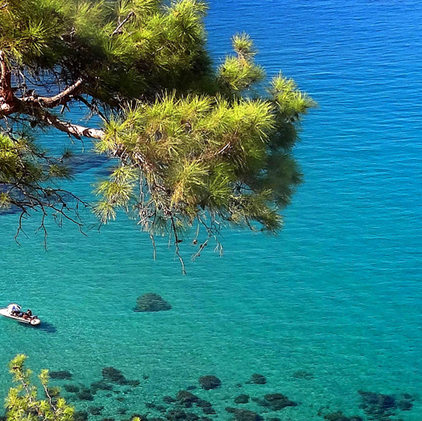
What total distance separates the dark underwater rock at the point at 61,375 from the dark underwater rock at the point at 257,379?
9.31ft

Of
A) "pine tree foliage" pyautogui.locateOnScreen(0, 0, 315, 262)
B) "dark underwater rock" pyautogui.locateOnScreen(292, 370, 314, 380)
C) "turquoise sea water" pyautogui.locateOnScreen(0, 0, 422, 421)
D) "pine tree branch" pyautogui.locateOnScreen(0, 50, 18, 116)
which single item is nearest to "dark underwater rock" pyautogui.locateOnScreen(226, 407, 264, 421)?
"turquoise sea water" pyautogui.locateOnScreen(0, 0, 422, 421)

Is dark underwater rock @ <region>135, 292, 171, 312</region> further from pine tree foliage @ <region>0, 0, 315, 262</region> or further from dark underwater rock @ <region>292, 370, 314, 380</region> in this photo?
pine tree foliage @ <region>0, 0, 315, 262</region>

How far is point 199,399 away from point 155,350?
1548 mm

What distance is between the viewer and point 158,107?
14.9ft

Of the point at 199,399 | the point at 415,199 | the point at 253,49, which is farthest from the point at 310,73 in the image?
the point at 253,49

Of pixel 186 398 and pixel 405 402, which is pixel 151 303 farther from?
pixel 405 402

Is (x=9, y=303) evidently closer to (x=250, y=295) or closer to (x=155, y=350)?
(x=155, y=350)

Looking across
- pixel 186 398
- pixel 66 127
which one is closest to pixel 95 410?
pixel 186 398

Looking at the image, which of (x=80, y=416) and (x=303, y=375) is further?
(x=303, y=375)

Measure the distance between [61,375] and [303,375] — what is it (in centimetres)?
381

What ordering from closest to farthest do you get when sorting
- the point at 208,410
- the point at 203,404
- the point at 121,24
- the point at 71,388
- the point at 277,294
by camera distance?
the point at 121,24 → the point at 208,410 → the point at 203,404 → the point at 71,388 → the point at 277,294

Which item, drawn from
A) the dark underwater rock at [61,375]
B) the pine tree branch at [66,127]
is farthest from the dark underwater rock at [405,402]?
the pine tree branch at [66,127]

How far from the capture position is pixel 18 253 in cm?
1449

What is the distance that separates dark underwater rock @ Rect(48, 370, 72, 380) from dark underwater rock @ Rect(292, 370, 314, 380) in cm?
354
